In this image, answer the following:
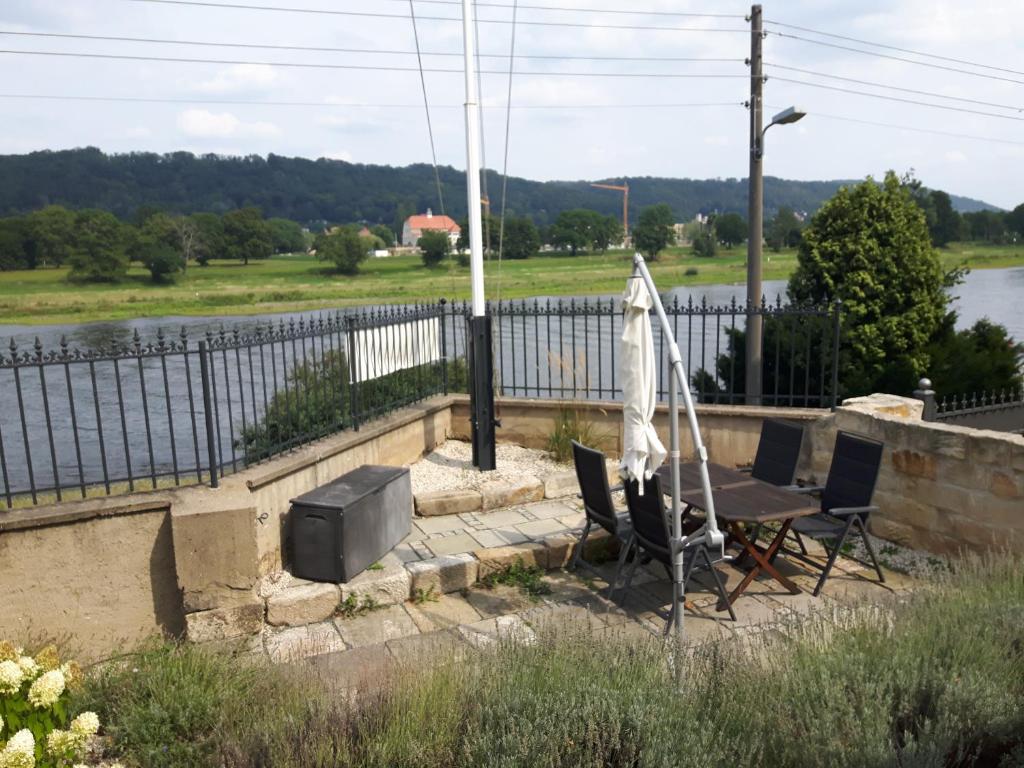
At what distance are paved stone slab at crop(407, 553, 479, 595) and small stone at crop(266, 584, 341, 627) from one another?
57cm

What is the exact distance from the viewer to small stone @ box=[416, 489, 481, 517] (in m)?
Answer: 6.61

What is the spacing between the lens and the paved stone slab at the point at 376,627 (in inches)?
185

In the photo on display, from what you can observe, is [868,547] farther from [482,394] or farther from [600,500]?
[482,394]

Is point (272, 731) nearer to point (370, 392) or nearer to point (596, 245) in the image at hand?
point (370, 392)

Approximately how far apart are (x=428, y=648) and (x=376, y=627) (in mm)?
738

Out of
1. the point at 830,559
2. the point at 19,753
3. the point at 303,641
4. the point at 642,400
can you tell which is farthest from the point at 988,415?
the point at 19,753

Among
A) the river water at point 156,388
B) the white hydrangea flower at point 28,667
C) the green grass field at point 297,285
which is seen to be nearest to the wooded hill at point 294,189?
the green grass field at point 297,285

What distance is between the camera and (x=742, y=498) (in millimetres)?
5207

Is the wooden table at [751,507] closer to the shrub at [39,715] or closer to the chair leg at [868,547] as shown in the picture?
the chair leg at [868,547]

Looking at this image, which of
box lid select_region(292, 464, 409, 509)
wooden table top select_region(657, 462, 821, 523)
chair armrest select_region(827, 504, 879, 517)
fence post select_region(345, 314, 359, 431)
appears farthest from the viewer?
fence post select_region(345, 314, 359, 431)

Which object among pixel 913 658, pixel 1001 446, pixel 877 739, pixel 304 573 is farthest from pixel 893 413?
pixel 304 573

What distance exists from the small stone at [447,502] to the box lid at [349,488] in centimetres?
53

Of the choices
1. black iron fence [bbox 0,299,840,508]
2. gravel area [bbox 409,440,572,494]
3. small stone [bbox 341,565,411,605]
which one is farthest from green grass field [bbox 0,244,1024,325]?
small stone [bbox 341,565,411,605]

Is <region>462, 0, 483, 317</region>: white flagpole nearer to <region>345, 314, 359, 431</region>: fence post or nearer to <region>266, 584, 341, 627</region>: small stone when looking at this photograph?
<region>345, 314, 359, 431</region>: fence post
